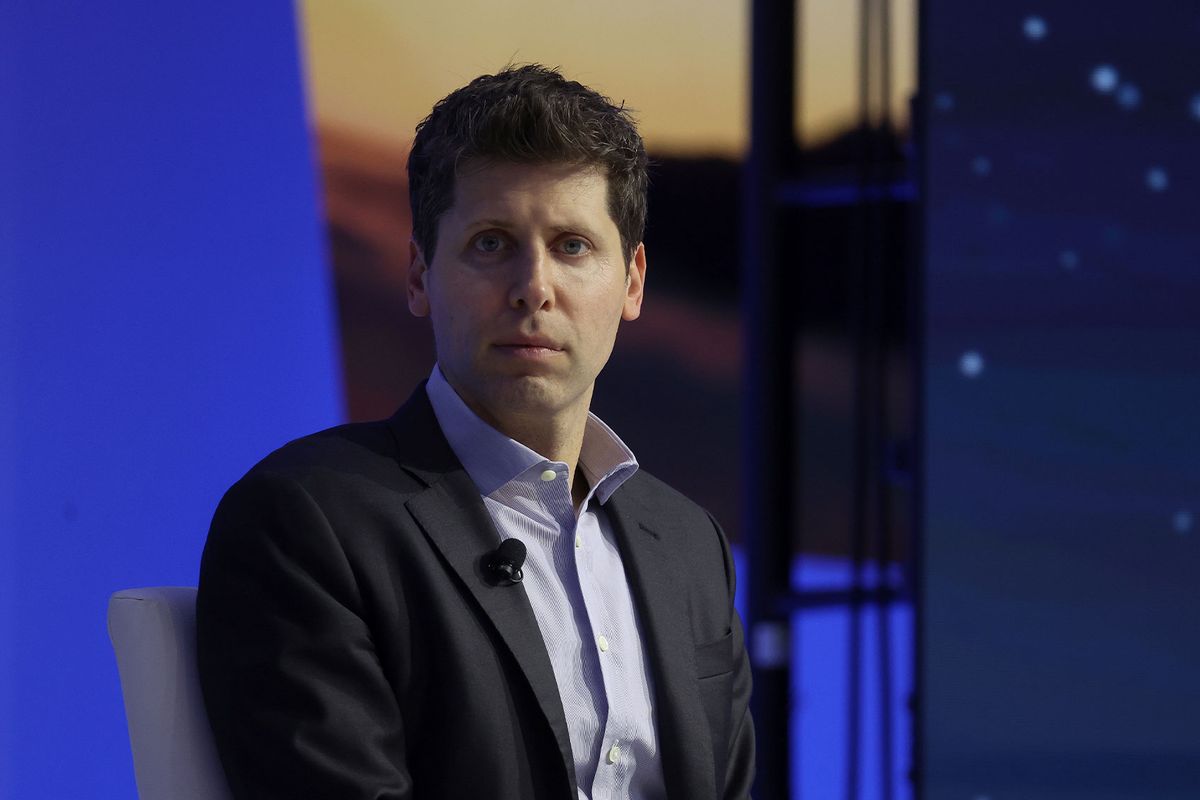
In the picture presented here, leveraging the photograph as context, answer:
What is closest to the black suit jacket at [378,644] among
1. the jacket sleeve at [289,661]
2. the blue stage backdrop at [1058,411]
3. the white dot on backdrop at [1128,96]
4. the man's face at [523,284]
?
the jacket sleeve at [289,661]

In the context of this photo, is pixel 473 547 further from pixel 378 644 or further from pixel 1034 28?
pixel 1034 28

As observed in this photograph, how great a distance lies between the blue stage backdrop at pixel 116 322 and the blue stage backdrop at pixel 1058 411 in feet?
5.71

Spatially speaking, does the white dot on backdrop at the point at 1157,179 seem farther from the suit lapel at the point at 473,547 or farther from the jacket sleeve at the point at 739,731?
the suit lapel at the point at 473,547

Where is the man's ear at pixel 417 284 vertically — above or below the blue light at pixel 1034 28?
below

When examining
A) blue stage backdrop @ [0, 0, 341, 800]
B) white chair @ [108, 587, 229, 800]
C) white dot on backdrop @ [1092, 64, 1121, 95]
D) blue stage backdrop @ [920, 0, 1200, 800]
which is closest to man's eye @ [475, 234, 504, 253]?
white chair @ [108, 587, 229, 800]

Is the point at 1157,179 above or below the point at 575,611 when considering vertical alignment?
above

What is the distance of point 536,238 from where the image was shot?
56.2 inches

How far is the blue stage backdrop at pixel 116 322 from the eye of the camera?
7.43 feet

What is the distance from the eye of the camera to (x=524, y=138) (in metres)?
1.43

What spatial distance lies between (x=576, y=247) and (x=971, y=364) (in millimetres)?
2133

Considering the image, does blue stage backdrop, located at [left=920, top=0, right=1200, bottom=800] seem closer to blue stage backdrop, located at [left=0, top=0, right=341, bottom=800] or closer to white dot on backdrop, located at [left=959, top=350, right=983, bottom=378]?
white dot on backdrop, located at [left=959, top=350, right=983, bottom=378]

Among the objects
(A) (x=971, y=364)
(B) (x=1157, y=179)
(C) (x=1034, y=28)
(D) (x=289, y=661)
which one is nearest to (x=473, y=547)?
(D) (x=289, y=661)

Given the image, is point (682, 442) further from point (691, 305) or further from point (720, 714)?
point (720, 714)

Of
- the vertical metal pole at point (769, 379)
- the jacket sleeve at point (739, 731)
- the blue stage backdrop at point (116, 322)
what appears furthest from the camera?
the vertical metal pole at point (769, 379)
